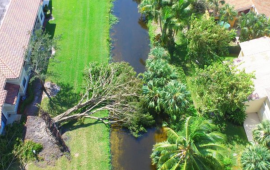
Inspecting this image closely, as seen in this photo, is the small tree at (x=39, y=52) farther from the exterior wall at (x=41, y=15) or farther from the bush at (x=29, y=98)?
the exterior wall at (x=41, y=15)

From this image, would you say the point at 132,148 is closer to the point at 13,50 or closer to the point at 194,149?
the point at 194,149

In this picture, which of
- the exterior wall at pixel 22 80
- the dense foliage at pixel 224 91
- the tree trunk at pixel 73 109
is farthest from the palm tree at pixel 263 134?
the exterior wall at pixel 22 80

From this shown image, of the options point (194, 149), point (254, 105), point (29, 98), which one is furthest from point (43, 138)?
point (254, 105)

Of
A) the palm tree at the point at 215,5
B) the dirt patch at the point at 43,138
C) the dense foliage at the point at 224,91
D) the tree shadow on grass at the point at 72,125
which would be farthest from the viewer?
the palm tree at the point at 215,5

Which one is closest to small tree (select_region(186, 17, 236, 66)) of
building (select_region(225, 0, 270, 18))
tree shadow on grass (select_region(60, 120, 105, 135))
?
building (select_region(225, 0, 270, 18))

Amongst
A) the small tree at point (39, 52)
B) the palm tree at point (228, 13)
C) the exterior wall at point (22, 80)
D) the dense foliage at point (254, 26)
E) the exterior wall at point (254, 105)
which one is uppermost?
the palm tree at point (228, 13)

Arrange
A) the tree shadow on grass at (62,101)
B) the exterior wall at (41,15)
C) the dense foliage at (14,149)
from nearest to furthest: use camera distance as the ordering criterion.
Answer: the dense foliage at (14,149), the tree shadow on grass at (62,101), the exterior wall at (41,15)

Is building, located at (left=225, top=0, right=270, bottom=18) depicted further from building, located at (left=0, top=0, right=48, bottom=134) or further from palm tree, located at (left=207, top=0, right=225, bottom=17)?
building, located at (left=0, top=0, right=48, bottom=134)
